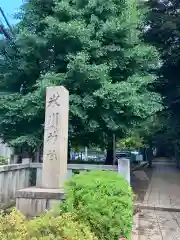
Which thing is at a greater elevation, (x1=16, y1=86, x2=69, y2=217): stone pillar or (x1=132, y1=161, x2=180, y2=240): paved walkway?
(x1=16, y1=86, x2=69, y2=217): stone pillar

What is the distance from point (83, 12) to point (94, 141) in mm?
4434

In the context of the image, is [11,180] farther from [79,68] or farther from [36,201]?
[79,68]

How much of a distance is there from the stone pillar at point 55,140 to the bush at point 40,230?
2.59m

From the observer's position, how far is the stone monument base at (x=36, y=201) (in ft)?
16.8

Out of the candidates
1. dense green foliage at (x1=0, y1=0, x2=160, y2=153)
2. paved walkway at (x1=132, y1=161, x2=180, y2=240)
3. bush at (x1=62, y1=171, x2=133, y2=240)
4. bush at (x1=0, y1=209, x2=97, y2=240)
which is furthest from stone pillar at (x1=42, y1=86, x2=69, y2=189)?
dense green foliage at (x1=0, y1=0, x2=160, y2=153)

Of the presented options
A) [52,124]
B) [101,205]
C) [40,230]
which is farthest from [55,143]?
[40,230]

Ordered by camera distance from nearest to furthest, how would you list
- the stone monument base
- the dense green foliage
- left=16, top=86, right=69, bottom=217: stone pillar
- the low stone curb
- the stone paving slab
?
the stone monument base, left=16, top=86, right=69, bottom=217: stone pillar, the stone paving slab, the low stone curb, the dense green foliage

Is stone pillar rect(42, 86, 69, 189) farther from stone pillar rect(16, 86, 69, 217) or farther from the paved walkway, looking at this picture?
the paved walkway

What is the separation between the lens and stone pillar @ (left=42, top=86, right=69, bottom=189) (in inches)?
234

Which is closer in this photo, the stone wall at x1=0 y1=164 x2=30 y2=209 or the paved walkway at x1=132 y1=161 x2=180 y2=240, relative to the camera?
the paved walkway at x1=132 y1=161 x2=180 y2=240

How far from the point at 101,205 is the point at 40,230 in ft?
3.59

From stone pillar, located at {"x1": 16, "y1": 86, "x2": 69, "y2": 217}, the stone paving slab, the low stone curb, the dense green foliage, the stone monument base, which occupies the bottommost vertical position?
the stone paving slab

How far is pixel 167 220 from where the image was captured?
7.74 meters

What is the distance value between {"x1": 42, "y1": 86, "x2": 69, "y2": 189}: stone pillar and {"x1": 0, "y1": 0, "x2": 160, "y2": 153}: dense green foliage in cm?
297
